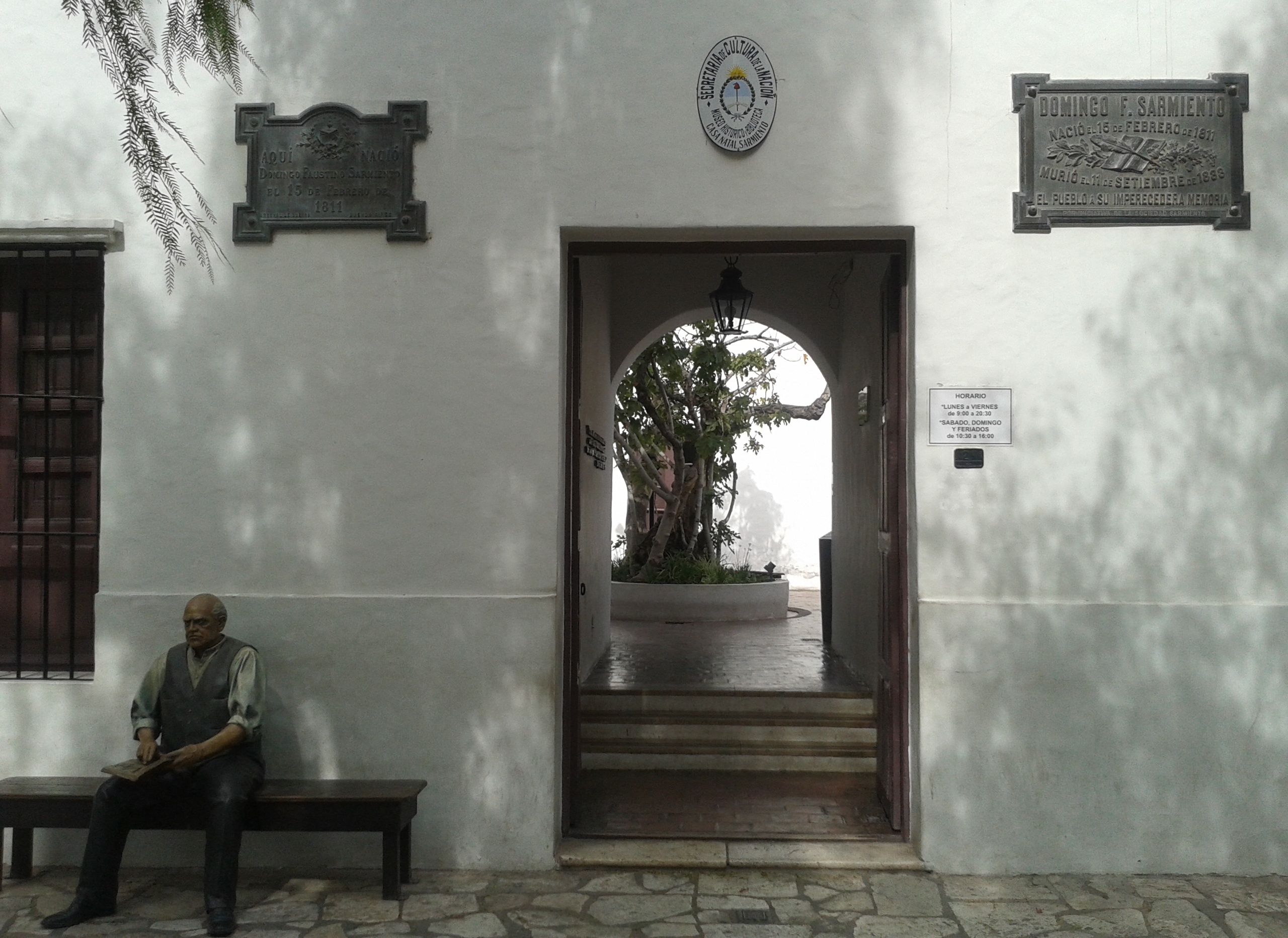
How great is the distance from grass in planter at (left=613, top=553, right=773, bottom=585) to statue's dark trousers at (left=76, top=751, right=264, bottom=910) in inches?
→ 330

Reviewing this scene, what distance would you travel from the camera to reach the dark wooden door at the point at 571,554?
538 cm

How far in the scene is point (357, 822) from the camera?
457 centimetres

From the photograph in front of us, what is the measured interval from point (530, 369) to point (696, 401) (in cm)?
872

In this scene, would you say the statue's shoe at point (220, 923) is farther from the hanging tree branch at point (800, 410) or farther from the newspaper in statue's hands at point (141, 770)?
the hanging tree branch at point (800, 410)

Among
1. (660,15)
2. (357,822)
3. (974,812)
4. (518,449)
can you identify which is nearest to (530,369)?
(518,449)

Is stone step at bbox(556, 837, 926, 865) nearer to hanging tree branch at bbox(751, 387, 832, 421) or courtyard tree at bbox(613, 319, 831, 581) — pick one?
courtyard tree at bbox(613, 319, 831, 581)

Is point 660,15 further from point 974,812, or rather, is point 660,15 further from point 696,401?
point 696,401

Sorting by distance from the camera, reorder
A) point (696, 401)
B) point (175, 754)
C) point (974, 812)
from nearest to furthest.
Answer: point (175, 754) < point (974, 812) < point (696, 401)

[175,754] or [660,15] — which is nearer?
[175,754]

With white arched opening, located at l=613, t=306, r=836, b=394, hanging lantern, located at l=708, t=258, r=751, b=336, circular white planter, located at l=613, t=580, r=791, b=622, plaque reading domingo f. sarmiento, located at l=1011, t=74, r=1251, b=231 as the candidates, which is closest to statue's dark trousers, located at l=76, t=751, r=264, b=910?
plaque reading domingo f. sarmiento, located at l=1011, t=74, r=1251, b=231

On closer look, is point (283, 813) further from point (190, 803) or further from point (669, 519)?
point (669, 519)

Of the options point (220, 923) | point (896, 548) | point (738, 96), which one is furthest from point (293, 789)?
point (738, 96)

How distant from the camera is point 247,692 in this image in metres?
4.63

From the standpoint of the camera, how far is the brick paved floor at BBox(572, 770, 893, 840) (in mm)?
5363
